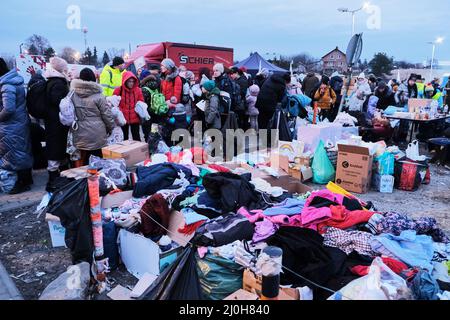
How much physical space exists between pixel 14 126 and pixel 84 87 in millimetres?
1449

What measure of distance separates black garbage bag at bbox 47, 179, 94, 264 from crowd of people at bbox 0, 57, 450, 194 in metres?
1.89

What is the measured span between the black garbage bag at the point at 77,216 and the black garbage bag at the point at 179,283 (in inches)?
42.2

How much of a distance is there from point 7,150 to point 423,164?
696cm

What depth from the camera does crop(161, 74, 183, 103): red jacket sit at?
6857 millimetres

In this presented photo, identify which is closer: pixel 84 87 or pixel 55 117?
pixel 84 87

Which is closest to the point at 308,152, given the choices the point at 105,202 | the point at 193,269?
the point at 105,202

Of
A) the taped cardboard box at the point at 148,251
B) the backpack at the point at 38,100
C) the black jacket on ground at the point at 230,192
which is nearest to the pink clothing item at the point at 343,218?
the black jacket on ground at the point at 230,192

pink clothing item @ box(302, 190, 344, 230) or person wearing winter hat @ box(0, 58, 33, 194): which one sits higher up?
person wearing winter hat @ box(0, 58, 33, 194)

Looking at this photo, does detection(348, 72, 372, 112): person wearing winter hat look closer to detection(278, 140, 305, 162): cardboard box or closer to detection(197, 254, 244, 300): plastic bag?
detection(278, 140, 305, 162): cardboard box

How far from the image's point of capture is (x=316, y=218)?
141 inches

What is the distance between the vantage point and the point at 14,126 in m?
5.30

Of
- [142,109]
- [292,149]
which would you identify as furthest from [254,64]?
[142,109]

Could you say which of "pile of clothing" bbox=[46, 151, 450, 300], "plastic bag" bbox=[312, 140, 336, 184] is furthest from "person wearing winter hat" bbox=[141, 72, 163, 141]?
"plastic bag" bbox=[312, 140, 336, 184]

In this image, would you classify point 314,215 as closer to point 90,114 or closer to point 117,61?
point 90,114
